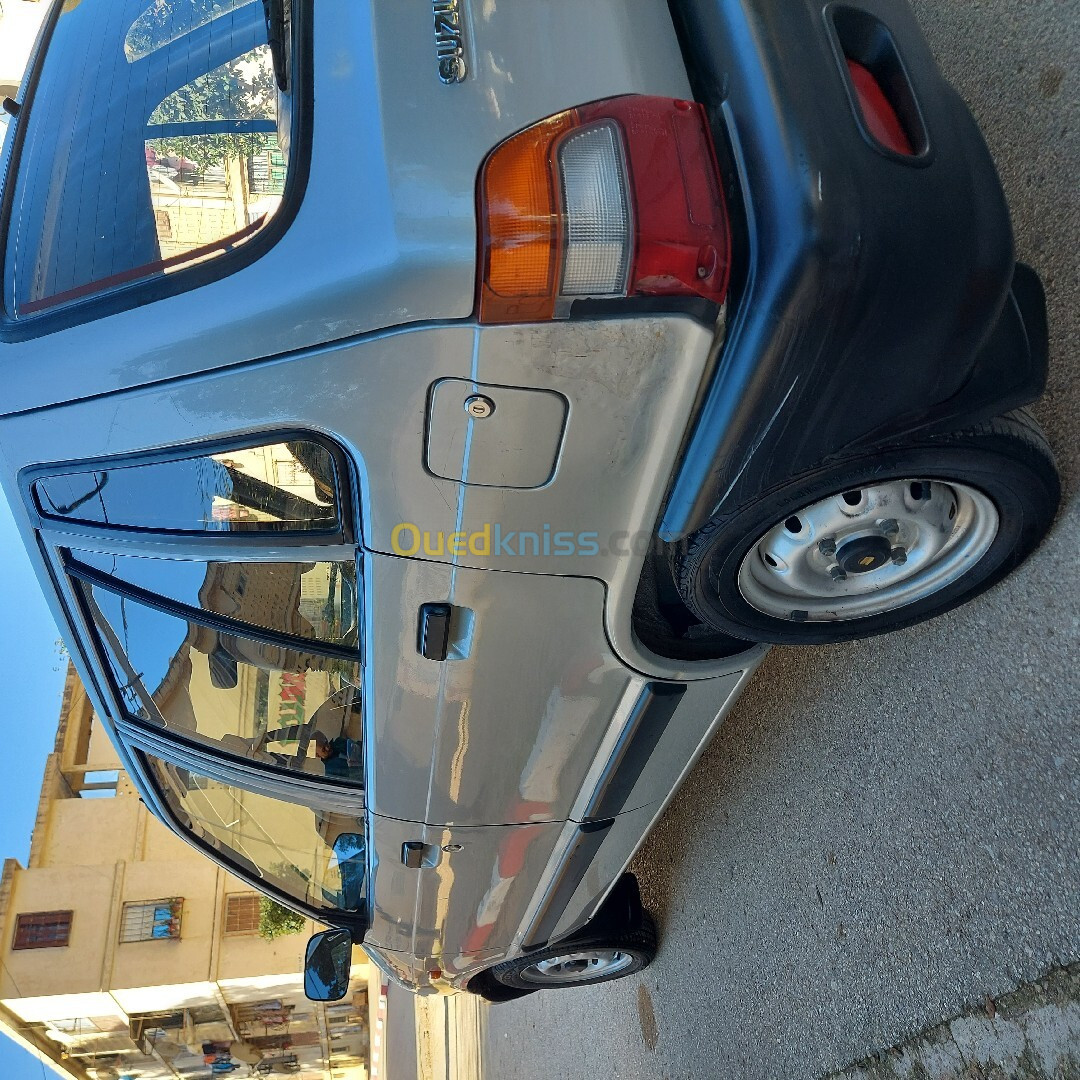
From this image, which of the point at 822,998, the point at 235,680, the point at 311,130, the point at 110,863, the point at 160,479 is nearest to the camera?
the point at 311,130

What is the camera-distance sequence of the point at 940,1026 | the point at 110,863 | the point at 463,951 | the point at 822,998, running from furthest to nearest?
the point at 110,863 < the point at 463,951 < the point at 822,998 < the point at 940,1026

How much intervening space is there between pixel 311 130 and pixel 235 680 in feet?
5.07

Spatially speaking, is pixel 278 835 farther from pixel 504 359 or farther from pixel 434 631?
pixel 504 359

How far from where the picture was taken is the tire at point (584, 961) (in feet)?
12.8

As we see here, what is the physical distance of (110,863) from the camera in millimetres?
15305

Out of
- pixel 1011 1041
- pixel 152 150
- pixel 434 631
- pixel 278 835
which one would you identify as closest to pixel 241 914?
pixel 278 835

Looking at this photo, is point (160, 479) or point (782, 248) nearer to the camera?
point (782, 248)

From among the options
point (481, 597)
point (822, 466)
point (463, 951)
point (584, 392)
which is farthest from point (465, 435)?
point (463, 951)

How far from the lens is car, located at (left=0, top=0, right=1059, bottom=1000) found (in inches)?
59.2

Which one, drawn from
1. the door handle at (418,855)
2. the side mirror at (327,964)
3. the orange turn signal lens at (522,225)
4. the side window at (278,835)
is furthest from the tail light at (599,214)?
the side mirror at (327,964)

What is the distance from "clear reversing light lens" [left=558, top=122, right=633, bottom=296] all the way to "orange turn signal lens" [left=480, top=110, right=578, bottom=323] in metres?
0.02

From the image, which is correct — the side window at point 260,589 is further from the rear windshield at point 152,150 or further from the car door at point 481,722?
the rear windshield at point 152,150

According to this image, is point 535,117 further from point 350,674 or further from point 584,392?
point 350,674

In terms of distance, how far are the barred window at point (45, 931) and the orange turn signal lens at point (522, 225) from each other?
16.7m
